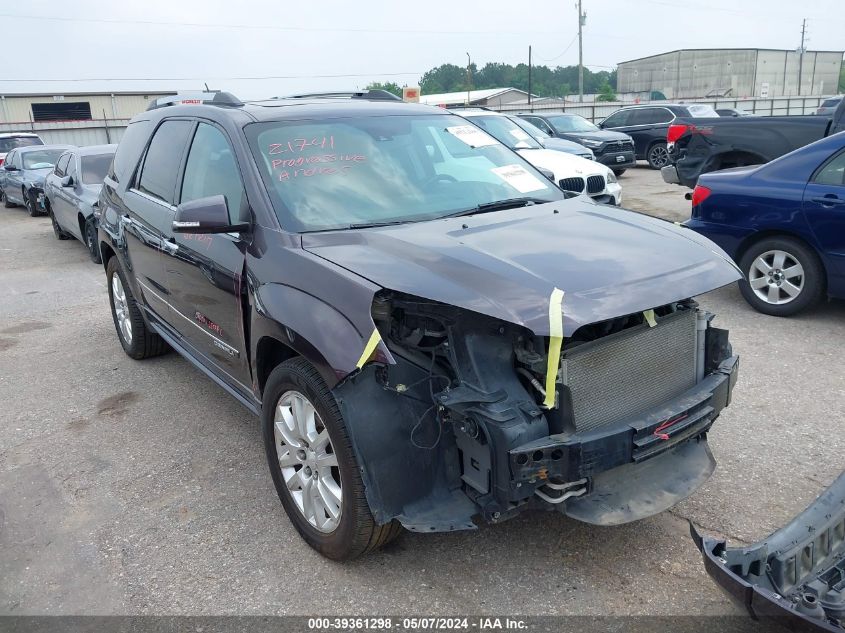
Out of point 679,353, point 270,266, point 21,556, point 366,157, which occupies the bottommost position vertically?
point 21,556

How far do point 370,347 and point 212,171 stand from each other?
1.83 m

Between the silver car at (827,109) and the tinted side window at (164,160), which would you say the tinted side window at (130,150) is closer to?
the tinted side window at (164,160)

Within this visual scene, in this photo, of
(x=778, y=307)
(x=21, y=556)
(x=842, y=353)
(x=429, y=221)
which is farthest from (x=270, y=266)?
(x=778, y=307)

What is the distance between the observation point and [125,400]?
4.90 metres

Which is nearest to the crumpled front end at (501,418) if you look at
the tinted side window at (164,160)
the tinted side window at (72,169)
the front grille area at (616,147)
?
the tinted side window at (164,160)

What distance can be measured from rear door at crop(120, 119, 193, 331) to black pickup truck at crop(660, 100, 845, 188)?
21.8ft

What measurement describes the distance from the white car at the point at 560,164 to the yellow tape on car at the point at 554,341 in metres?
6.96

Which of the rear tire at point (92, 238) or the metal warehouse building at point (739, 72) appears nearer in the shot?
the rear tire at point (92, 238)

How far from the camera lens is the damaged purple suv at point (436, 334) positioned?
246 cm

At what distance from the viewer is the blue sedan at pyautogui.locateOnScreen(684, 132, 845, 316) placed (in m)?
5.43

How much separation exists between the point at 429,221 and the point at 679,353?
1.25 meters

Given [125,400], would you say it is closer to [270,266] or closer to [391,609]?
[270,266]

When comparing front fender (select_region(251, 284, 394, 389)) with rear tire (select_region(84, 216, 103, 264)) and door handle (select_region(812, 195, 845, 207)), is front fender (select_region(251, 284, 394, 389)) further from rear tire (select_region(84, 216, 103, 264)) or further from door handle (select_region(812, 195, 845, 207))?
rear tire (select_region(84, 216, 103, 264))

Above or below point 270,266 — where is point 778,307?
below
